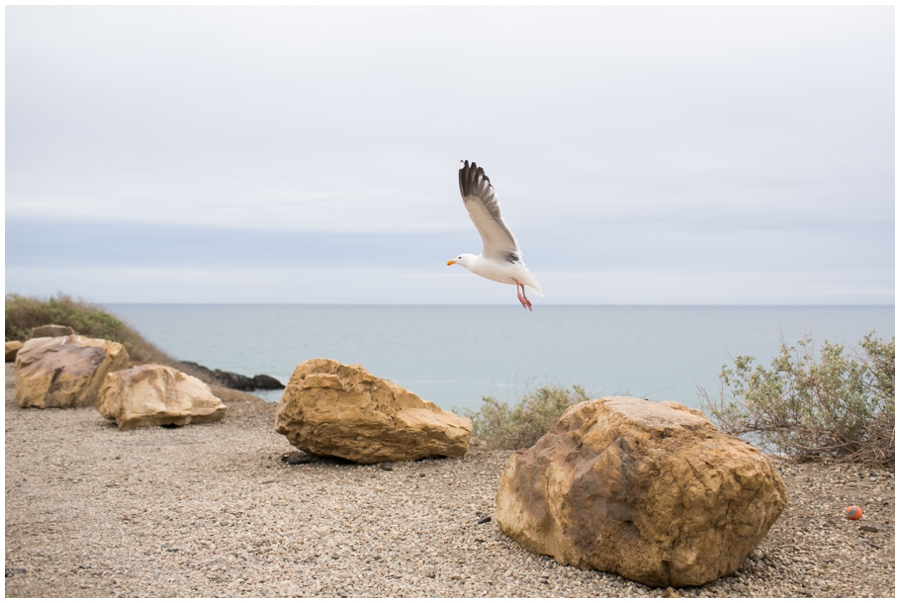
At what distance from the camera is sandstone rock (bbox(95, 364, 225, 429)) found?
34.3 feet

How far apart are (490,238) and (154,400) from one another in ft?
23.6

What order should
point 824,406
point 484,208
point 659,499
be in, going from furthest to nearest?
point 824,406
point 484,208
point 659,499

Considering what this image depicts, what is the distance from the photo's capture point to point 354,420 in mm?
7578

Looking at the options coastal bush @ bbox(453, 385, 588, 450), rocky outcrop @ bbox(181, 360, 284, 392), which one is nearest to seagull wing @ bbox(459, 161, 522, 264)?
coastal bush @ bbox(453, 385, 588, 450)

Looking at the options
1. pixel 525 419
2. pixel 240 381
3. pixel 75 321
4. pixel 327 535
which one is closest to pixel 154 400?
pixel 525 419

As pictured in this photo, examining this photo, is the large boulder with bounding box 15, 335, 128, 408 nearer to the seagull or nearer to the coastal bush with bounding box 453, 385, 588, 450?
the coastal bush with bounding box 453, 385, 588, 450

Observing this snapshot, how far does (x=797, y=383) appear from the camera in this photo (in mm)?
7609

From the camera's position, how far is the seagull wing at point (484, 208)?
17.8 ft

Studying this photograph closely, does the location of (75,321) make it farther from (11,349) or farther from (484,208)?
(484,208)

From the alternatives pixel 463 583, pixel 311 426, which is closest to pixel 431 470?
pixel 311 426

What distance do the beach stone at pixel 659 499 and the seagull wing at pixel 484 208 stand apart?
151 cm

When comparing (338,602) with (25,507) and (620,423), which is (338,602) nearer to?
(620,423)

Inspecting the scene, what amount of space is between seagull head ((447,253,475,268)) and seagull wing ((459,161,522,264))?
20 cm

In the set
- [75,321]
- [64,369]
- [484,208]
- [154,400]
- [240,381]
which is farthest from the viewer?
[240,381]
